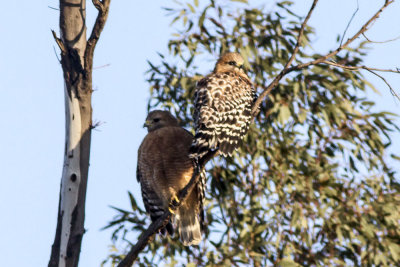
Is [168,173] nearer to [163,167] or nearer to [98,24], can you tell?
[163,167]

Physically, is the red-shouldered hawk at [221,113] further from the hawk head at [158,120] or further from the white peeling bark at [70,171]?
the white peeling bark at [70,171]

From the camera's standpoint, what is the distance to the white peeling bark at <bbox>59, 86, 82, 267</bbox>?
4457mm

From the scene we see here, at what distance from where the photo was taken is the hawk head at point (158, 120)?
554cm

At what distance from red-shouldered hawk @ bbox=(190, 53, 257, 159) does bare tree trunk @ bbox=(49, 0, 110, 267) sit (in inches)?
30.0

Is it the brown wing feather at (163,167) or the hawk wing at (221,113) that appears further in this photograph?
the brown wing feather at (163,167)

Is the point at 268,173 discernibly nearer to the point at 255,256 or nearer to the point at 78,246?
the point at 255,256

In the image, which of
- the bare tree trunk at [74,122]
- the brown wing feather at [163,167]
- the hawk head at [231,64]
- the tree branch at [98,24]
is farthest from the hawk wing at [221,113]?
the tree branch at [98,24]

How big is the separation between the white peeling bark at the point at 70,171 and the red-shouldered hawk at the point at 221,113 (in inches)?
30.6

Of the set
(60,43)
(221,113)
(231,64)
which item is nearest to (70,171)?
(60,43)

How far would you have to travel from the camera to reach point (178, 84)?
746cm

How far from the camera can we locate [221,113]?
4.75 meters

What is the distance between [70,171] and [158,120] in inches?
48.2

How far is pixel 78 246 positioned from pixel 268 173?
10.7 feet

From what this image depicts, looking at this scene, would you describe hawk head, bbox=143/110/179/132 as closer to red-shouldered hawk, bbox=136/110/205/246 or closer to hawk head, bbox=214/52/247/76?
red-shouldered hawk, bbox=136/110/205/246
